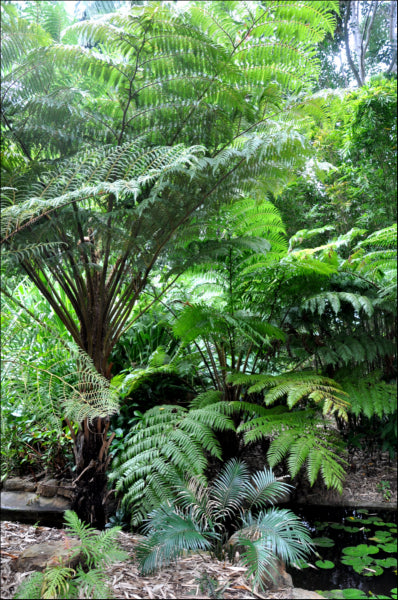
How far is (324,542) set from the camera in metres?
1.65

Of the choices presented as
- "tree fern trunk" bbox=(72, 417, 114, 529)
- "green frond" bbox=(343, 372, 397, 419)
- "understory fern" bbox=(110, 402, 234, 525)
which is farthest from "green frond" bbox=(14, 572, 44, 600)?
"green frond" bbox=(343, 372, 397, 419)

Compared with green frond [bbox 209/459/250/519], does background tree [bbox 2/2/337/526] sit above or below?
above

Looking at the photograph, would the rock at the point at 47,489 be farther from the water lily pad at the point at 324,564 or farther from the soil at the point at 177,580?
the water lily pad at the point at 324,564

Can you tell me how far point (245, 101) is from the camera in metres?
1.84

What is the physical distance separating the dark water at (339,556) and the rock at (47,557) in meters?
0.72

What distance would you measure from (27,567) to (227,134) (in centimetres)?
174

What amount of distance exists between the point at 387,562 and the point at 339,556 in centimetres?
16

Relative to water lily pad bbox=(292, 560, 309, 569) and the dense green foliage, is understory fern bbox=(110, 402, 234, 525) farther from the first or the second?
water lily pad bbox=(292, 560, 309, 569)

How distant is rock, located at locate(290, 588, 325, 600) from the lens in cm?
130

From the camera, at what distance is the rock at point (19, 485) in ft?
7.25

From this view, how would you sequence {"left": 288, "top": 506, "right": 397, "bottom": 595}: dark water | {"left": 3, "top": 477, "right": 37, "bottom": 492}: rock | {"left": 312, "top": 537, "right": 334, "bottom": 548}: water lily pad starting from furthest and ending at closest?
{"left": 3, "top": 477, "right": 37, "bottom": 492}: rock, {"left": 312, "top": 537, "right": 334, "bottom": 548}: water lily pad, {"left": 288, "top": 506, "right": 397, "bottom": 595}: dark water

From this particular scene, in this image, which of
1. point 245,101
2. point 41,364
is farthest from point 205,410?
point 245,101

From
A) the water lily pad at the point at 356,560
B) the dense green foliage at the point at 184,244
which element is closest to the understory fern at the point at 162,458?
the dense green foliage at the point at 184,244

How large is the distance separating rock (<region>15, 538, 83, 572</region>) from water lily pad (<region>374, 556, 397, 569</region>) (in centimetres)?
100
